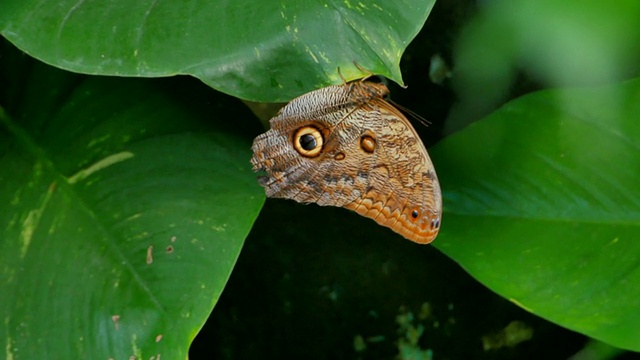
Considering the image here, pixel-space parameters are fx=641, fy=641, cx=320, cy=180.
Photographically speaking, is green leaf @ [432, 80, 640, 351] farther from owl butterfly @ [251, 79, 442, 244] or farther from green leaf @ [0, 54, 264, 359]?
green leaf @ [0, 54, 264, 359]

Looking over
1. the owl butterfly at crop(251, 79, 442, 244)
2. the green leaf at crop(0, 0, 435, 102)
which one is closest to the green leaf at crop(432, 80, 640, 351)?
the owl butterfly at crop(251, 79, 442, 244)

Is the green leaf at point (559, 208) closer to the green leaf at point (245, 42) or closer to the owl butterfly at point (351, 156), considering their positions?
the owl butterfly at point (351, 156)

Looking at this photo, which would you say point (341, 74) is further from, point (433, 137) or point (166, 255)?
point (433, 137)

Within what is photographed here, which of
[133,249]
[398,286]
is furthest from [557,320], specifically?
[133,249]

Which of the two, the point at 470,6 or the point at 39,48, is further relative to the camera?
the point at 470,6

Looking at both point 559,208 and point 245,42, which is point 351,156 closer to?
→ point 245,42

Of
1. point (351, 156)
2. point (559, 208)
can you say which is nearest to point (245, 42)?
point (351, 156)
